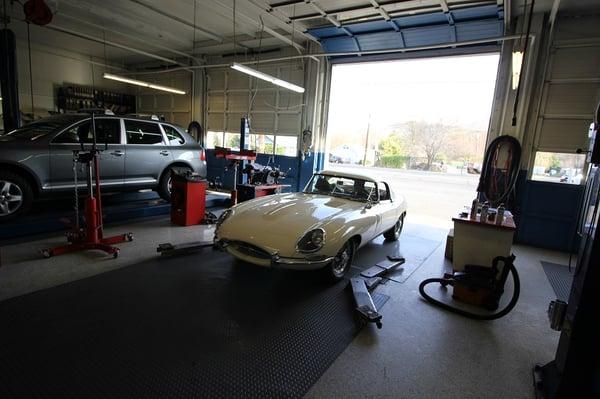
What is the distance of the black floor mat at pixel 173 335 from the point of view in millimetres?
1862

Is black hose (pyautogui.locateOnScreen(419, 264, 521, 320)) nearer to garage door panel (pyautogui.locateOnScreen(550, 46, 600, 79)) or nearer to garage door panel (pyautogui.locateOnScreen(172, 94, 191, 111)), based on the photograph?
garage door panel (pyautogui.locateOnScreen(550, 46, 600, 79))

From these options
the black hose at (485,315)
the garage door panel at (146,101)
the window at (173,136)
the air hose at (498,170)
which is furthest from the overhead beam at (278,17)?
the garage door panel at (146,101)

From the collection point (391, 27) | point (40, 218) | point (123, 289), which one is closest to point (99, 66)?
point (40, 218)

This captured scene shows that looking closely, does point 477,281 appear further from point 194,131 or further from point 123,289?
point 194,131

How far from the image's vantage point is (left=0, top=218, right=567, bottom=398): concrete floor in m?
2.02

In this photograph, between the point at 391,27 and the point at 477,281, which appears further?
the point at 391,27

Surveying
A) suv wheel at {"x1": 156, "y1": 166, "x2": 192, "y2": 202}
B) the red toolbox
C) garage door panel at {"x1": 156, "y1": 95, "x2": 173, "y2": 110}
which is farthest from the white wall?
the red toolbox

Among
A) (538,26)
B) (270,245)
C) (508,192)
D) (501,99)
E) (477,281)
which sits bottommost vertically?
(477,281)

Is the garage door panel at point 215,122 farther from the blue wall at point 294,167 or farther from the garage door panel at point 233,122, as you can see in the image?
the blue wall at point 294,167

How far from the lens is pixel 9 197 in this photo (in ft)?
13.4

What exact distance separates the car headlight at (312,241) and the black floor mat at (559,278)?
115 inches

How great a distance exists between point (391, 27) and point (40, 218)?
705 cm

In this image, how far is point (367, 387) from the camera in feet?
6.48

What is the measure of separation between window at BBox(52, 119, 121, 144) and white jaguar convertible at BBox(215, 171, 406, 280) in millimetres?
2893
